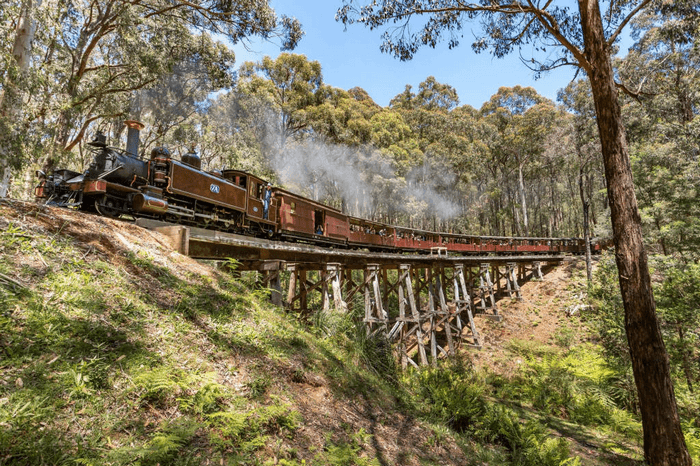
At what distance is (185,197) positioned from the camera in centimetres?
857

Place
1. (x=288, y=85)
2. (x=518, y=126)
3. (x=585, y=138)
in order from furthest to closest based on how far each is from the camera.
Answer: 1. (x=518, y=126)
2. (x=288, y=85)
3. (x=585, y=138)

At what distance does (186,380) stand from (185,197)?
6617mm

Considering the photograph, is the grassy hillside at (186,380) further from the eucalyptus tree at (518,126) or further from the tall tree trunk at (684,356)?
the eucalyptus tree at (518,126)

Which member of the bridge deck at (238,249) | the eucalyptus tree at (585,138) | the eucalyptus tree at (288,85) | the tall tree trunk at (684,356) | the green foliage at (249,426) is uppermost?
the eucalyptus tree at (288,85)

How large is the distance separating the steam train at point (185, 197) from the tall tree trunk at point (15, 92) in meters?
2.84

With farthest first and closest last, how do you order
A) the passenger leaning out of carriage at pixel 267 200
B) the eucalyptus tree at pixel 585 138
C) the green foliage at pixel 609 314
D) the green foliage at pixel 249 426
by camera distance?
the eucalyptus tree at pixel 585 138 → the green foliage at pixel 609 314 → the passenger leaning out of carriage at pixel 267 200 → the green foliage at pixel 249 426

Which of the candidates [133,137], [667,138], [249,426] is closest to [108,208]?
[133,137]

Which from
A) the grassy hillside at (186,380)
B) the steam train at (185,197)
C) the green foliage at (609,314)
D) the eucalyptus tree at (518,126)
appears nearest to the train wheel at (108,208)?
the steam train at (185,197)

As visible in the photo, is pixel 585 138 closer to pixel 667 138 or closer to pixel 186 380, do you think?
pixel 667 138

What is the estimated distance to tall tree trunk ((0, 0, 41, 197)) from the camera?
8844 mm

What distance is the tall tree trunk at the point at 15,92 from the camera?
884 cm

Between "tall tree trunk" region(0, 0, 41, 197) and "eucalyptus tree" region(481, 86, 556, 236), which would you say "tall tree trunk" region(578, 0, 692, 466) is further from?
"eucalyptus tree" region(481, 86, 556, 236)

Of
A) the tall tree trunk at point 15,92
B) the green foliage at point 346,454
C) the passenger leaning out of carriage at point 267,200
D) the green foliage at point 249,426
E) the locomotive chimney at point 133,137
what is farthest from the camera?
the passenger leaning out of carriage at point 267,200

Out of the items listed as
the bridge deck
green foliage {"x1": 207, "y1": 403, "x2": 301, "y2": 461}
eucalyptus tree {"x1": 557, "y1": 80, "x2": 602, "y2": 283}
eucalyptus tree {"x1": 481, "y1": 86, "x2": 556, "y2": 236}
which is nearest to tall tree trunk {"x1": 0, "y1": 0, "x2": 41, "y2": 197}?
the bridge deck
